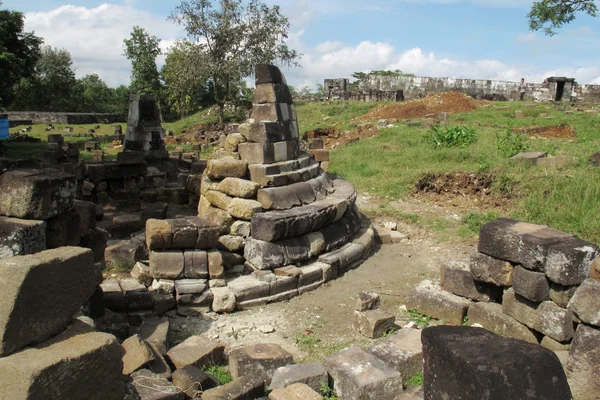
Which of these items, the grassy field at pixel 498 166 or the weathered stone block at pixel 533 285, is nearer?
the weathered stone block at pixel 533 285

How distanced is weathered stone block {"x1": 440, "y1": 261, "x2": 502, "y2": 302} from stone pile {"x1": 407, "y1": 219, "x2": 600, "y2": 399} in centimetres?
1

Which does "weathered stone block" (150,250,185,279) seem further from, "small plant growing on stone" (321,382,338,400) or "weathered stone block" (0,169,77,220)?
"small plant growing on stone" (321,382,338,400)

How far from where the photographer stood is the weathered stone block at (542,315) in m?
4.31

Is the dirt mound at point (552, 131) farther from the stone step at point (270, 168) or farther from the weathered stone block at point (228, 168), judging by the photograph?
the weathered stone block at point (228, 168)

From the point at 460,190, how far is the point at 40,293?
9120mm

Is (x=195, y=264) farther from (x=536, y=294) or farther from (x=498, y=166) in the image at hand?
(x=498, y=166)

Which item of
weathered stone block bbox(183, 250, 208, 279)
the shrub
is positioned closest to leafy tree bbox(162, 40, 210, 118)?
the shrub

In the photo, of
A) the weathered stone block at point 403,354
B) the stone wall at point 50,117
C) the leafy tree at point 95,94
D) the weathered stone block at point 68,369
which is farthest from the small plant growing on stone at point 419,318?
the leafy tree at point 95,94

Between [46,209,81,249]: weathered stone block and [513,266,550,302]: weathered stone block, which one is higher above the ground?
[46,209,81,249]: weathered stone block

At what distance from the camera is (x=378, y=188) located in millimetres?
11086

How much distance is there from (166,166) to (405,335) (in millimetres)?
10271

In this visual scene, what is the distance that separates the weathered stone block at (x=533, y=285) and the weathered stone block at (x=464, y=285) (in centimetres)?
74

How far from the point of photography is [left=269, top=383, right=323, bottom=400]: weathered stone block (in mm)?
3678

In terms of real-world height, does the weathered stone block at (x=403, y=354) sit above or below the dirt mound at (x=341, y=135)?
below
